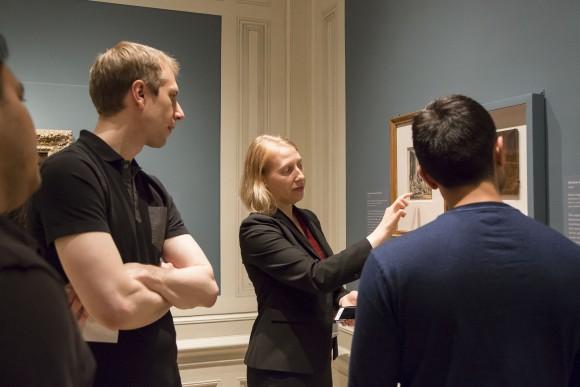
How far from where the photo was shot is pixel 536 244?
42.0 inches

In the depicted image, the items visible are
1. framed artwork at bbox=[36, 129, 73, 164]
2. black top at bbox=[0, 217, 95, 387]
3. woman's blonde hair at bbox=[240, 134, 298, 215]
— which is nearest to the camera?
black top at bbox=[0, 217, 95, 387]

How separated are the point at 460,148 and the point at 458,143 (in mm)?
11

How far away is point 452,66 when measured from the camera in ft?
7.58

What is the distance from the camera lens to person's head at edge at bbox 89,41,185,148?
1.51 meters

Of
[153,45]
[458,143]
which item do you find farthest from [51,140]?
[458,143]

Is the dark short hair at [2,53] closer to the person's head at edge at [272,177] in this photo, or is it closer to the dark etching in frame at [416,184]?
the person's head at edge at [272,177]

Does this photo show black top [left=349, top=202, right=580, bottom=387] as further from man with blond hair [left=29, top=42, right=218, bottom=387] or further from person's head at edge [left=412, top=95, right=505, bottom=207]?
man with blond hair [left=29, top=42, right=218, bottom=387]

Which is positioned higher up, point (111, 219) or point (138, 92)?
point (138, 92)

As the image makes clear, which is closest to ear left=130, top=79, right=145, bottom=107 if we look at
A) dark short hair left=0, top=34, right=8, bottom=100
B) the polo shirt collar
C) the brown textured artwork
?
the polo shirt collar

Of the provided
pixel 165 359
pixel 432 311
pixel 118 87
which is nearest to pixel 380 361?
pixel 432 311

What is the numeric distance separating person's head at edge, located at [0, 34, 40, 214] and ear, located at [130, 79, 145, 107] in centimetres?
83

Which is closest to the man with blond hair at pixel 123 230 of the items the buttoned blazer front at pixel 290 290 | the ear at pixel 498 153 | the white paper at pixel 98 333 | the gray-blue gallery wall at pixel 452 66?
the white paper at pixel 98 333

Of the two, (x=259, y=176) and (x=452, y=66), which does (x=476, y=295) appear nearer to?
(x=259, y=176)

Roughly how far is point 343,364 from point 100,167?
2124 mm
